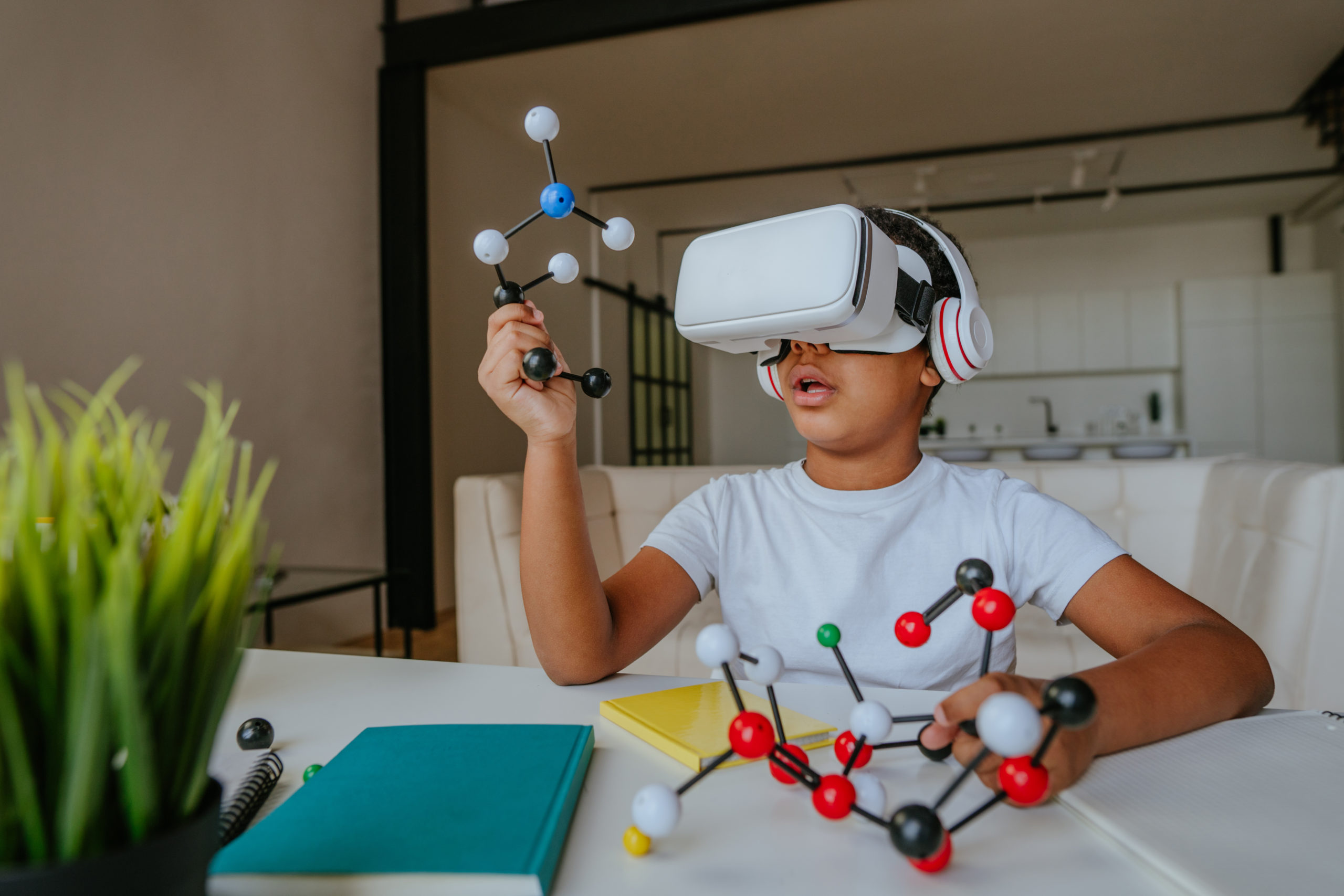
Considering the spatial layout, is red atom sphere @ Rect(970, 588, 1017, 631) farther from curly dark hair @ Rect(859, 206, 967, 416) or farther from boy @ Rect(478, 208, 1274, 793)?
curly dark hair @ Rect(859, 206, 967, 416)

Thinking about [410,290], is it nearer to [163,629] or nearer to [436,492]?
[436,492]

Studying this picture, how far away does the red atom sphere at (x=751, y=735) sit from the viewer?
42cm

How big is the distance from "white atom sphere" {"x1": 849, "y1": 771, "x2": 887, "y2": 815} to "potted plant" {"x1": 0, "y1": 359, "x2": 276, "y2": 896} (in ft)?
1.11

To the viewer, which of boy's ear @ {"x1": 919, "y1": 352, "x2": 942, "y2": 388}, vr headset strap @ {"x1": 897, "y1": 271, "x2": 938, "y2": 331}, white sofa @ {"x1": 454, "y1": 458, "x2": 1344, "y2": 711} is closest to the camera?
vr headset strap @ {"x1": 897, "y1": 271, "x2": 938, "y2": 331}

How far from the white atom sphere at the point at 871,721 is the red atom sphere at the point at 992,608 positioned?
8 centimetres

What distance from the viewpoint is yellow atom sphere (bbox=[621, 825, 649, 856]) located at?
1.39ft

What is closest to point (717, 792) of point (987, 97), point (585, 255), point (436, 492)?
point (436, 492)

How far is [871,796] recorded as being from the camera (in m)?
0.46

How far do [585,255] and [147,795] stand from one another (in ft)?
20.1

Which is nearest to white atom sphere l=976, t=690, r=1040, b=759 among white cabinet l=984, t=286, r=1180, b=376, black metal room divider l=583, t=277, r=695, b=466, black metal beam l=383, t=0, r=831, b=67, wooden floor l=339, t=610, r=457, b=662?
wooden floor l=339, t=610, r=457, b=662

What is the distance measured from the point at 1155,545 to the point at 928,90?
10.2 ft

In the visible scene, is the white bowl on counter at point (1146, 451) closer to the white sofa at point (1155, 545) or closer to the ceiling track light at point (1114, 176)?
the ceiling track light at point (1114, 176)

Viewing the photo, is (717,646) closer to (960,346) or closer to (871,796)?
(871,796)

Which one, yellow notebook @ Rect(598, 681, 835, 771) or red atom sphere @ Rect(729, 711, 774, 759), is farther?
yellow notebook @ Rect(598, 681, 835, 771)
